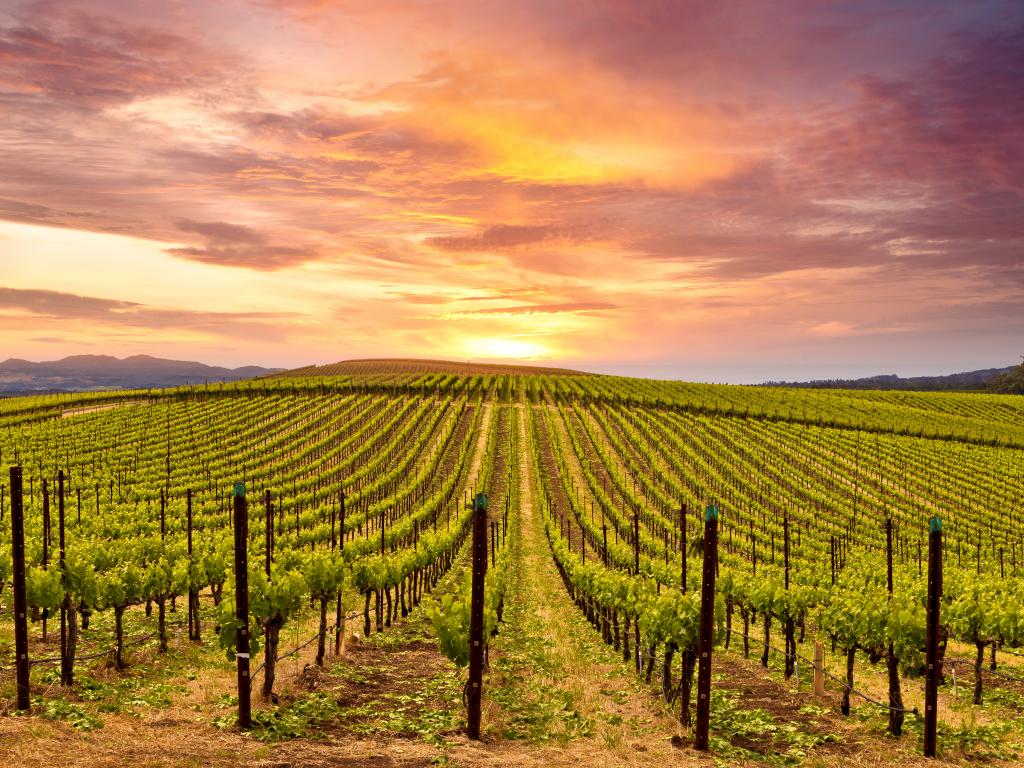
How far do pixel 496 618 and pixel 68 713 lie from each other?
11.6 m

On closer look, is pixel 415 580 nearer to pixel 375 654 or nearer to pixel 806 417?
pixel 375 654

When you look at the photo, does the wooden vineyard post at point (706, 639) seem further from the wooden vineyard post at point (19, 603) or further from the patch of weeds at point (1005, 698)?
the wooden vineyard post at point (19, 603)

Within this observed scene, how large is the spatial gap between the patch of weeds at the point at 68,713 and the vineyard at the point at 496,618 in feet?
0.23

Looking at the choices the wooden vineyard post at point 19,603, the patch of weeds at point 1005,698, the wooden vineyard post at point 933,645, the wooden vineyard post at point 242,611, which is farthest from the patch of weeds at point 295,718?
the patch of weeds at point 1005,698

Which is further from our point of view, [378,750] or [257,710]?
[257,710]

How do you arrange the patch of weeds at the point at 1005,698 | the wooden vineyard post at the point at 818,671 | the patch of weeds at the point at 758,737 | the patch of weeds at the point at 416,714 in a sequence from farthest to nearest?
1. the patch of weeds at the point at 1005,698
2. the wooden vineyard post at the point at 818,671
3. the patch of weeds at the point at 416,714
4. the patch of weeds at the point at 758,737

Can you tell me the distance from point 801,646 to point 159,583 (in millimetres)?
19264

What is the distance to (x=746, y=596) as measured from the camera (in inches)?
781

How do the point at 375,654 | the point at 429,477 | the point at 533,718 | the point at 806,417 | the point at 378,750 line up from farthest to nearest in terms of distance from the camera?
the point at 806,417, the point at 429,477, the point at 375,654, the point at 533,718, the point at 378,750

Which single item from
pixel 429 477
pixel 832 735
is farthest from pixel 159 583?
pixel 429 477

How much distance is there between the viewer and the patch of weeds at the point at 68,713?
11.8 meters

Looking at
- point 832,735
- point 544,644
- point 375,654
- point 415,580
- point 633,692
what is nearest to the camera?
point 832,735

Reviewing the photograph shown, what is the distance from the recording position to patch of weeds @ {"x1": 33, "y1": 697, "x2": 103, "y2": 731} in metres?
11.8

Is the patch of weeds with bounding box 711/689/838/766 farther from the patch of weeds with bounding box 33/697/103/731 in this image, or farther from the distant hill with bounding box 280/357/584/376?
the distant hill with bounding box 280/357/584/376
